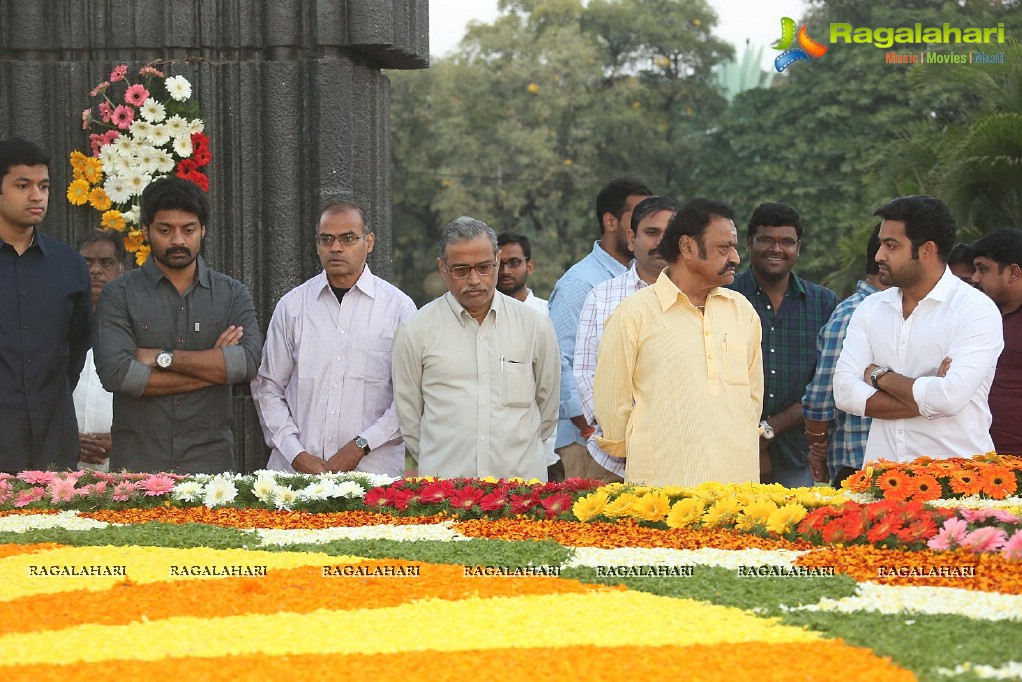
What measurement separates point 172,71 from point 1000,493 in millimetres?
5082

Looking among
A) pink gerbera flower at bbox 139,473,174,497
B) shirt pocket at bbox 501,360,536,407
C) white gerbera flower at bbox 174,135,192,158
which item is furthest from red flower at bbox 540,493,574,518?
white gerbera flower at bbox 174,135,192,158

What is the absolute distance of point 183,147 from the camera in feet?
26.0

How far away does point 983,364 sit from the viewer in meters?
5.71

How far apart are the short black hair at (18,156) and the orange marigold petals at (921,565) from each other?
3.95 meters

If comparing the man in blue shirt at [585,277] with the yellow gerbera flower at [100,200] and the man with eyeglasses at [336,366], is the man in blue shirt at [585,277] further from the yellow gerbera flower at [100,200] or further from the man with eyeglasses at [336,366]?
the yellow gerbera flower at [100,200]

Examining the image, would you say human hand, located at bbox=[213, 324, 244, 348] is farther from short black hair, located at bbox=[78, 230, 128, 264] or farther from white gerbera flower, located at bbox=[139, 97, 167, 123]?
white gerbera flower, located at bbox=[139, 97, 167, 123]

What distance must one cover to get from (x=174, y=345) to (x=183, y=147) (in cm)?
200

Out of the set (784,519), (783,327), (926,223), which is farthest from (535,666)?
(783,327)

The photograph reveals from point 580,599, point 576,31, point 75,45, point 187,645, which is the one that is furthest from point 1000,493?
point 576,31

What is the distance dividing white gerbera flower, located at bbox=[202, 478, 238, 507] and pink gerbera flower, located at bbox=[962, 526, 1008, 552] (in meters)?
2.78

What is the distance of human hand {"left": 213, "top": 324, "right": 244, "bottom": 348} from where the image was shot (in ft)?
20.7

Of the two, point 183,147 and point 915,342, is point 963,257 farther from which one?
point 183,147

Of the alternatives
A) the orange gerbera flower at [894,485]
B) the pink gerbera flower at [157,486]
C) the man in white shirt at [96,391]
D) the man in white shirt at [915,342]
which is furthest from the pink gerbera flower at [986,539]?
the man in white shirt at [96,391]

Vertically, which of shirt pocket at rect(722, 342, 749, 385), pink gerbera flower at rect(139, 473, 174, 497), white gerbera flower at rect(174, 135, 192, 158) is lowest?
pink gerbera flower at rect(139, 473, 174, 497)
